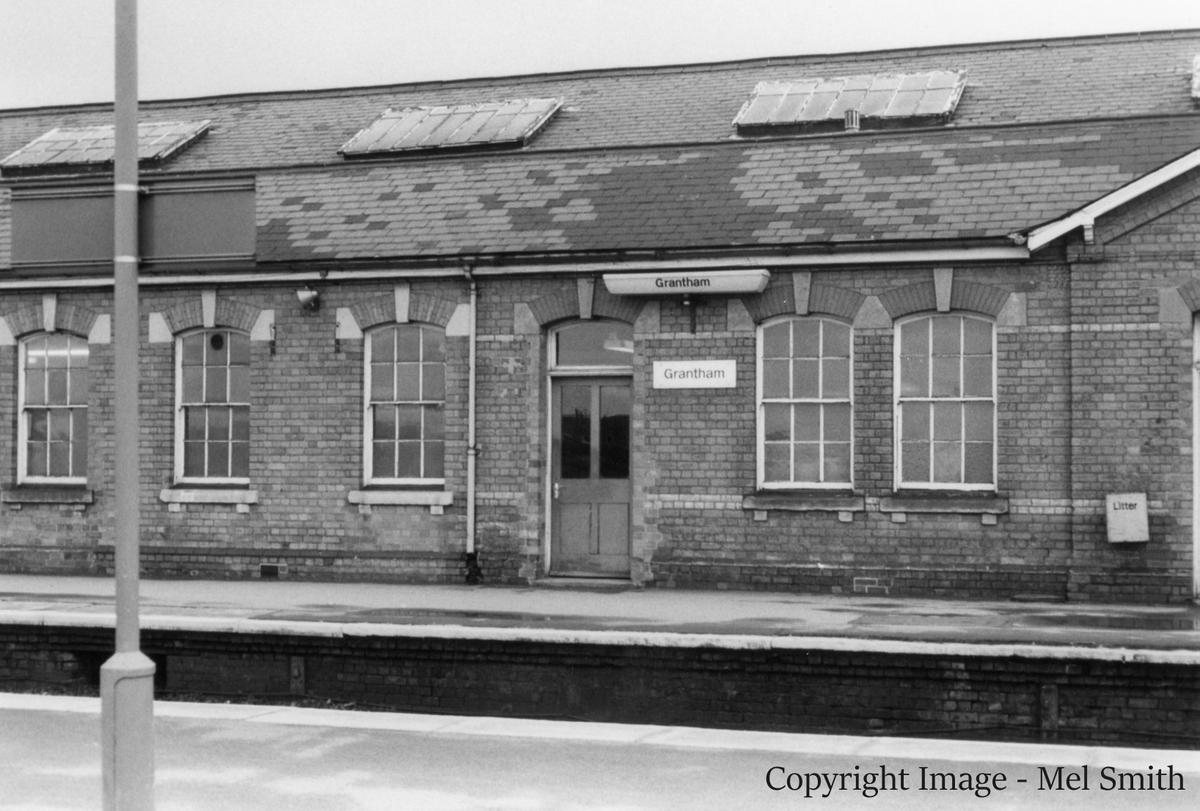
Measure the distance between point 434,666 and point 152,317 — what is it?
Result: 312 inches

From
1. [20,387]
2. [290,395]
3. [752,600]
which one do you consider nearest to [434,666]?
[752,600]

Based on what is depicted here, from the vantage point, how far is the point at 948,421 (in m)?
15.6

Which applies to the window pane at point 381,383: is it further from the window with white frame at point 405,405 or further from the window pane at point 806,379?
the window pane at point 806,379

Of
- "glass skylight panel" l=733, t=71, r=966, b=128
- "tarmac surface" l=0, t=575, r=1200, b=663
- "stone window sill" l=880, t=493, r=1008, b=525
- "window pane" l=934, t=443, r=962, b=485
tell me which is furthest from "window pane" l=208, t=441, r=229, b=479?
"window pane" l=934, t=443, r=962, b=485

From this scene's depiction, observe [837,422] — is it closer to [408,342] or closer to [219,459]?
[408,342]

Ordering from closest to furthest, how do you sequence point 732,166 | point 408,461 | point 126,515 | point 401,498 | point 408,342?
point 126,515
point 732,166
point 401,498
point 408,342
point 408,461

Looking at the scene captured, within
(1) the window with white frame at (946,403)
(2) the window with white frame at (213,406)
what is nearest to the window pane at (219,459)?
(2) the window with white frame at (213,406)

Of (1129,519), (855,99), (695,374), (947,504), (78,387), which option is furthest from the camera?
(855,99)

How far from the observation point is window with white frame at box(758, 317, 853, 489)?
15898mm

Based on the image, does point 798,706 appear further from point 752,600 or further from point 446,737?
point 752,600

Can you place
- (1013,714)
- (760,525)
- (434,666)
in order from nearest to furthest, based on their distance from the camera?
(1013,714) < (434,666) < (760,525)

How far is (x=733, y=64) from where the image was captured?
69.3ft

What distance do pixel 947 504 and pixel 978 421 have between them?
35.5 inches

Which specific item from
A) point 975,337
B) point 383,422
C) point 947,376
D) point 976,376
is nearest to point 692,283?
point 947,376
